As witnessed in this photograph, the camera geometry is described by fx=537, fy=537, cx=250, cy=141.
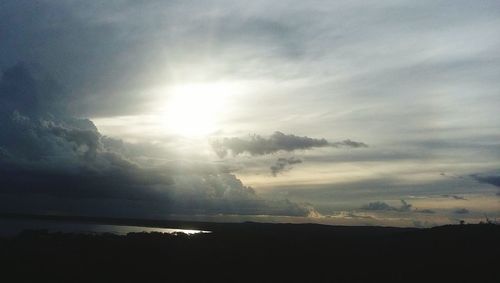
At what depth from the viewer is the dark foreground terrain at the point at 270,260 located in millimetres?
69000

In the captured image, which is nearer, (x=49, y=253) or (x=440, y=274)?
(x=440, y=274)

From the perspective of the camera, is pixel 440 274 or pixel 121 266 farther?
pixel 121 266

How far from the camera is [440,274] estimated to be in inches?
2793

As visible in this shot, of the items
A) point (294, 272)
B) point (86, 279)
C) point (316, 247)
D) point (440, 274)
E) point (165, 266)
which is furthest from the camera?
point (316, 247)

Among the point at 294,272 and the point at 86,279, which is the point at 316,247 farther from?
the point at 86,279

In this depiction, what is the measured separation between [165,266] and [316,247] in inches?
1665

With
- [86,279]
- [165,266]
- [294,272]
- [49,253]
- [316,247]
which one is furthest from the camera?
[316,247]

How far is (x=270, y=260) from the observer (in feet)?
303

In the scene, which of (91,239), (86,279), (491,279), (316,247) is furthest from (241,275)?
(91,239)

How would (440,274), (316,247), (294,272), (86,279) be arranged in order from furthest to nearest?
(316,247), (294,272), (440,274), (86,279)

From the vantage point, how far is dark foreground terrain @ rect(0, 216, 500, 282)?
69000mm

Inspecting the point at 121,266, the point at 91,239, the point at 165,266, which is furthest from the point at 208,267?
the point at 91,239

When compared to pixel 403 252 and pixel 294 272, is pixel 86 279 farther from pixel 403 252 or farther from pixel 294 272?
pixel 403 252

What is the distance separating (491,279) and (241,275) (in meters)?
31.6
